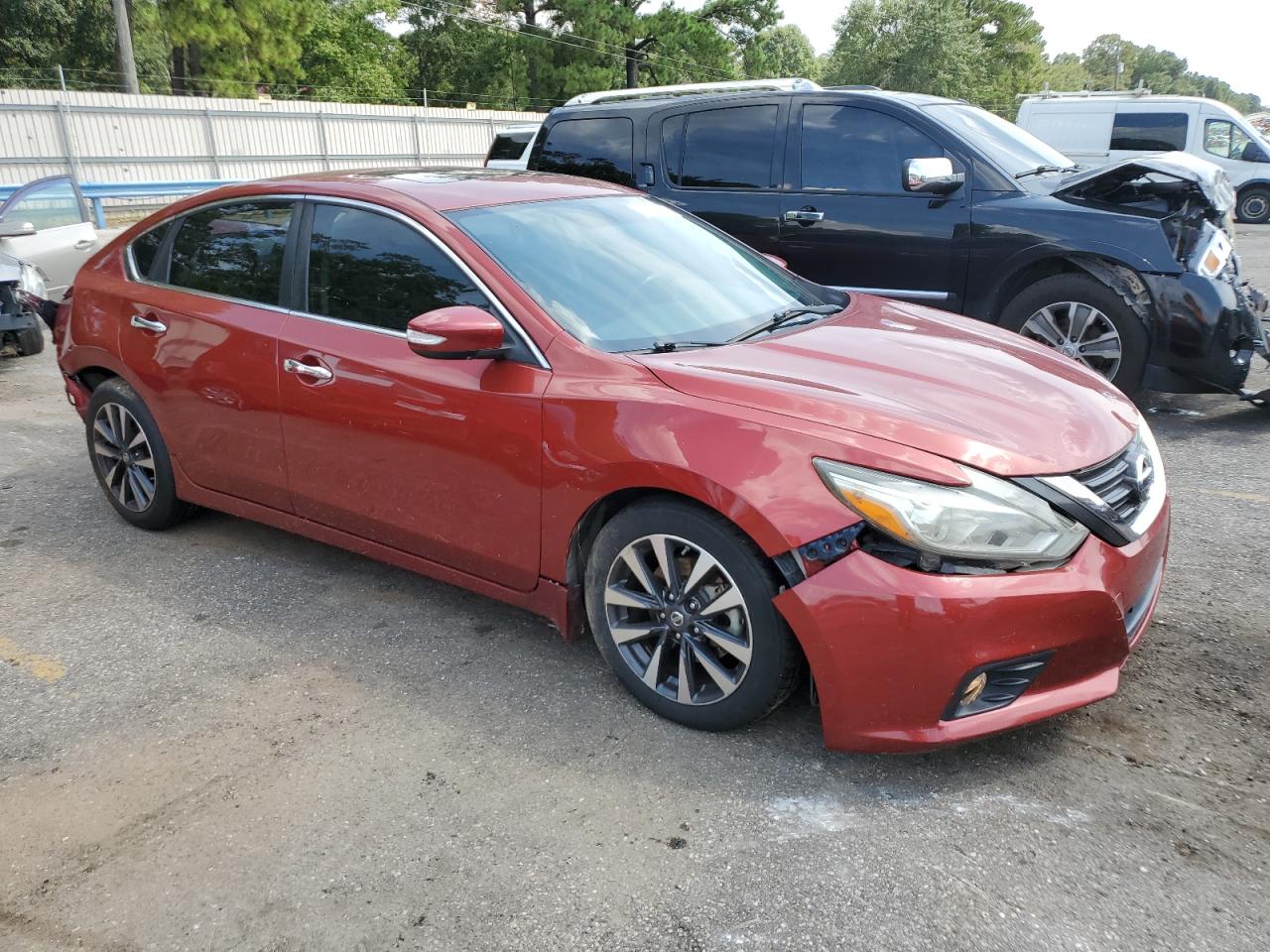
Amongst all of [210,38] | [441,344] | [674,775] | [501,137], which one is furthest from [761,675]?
[210,38]

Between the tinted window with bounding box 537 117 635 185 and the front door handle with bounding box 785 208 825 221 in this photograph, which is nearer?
the front door handle with bounding box 785 208 825 221

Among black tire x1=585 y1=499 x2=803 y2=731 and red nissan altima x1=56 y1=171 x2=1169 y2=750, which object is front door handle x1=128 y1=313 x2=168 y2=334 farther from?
black tire x1=585 y1=499 x2=803 y2=731

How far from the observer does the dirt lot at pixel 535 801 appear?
231 cm

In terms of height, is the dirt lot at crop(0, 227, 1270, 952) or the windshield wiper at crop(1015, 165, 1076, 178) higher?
the windshield wiper at crop(1015, 165, 1076, 178)

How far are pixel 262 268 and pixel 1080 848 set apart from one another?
11.2 ft

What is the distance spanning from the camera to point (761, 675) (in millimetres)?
2803

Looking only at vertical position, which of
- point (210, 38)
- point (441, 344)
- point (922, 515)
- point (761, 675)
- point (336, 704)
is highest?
point (210, 38)

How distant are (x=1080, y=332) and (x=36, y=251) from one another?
28.7ft

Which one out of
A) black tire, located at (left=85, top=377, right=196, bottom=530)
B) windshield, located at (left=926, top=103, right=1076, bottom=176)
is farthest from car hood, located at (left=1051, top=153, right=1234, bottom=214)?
black tire, located at (left=85, top=377, right=196, bottom=530)

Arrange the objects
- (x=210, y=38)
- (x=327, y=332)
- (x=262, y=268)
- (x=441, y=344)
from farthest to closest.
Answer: (x=210, y=38) < (x=262, y=268) < (x=327, y=332) < (x=441, y=344)

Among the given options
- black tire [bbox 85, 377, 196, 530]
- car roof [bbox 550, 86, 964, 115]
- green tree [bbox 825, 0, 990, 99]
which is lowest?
black tire [bbox 85, 377, 196, 530]

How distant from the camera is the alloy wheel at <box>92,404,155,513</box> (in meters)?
4.53

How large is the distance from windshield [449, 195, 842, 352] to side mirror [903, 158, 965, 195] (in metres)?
2.12

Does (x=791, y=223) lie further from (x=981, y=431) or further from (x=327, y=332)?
(x=981, y=431)
